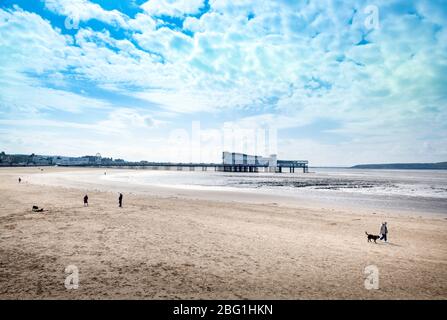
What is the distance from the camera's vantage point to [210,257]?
9.90 m

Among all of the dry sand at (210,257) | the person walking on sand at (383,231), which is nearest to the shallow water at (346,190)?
the dry sand at (210,257)

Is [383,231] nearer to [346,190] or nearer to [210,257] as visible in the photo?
[210,257]

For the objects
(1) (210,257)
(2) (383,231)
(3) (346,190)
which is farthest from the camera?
(3) (346,190)

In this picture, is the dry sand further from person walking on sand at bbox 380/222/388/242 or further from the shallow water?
the shallow water

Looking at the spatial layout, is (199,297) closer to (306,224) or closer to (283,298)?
(283,298)

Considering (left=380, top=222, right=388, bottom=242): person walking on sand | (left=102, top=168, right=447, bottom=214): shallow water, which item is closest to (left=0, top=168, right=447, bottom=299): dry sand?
(left=380, top=222, right=388, bottom=242): person walking on sand

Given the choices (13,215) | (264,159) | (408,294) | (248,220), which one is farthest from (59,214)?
(264,159)

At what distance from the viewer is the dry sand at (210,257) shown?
7266 mm

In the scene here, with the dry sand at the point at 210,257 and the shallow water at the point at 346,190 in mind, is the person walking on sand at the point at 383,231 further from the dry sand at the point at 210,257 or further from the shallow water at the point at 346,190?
the shallow water at the point at 346,190

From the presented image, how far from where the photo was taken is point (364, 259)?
10.2m

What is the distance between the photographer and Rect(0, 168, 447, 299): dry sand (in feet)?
23.8

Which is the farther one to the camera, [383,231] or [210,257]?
[383,231]

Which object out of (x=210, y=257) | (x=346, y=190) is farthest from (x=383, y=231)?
(x=346, y=190)
